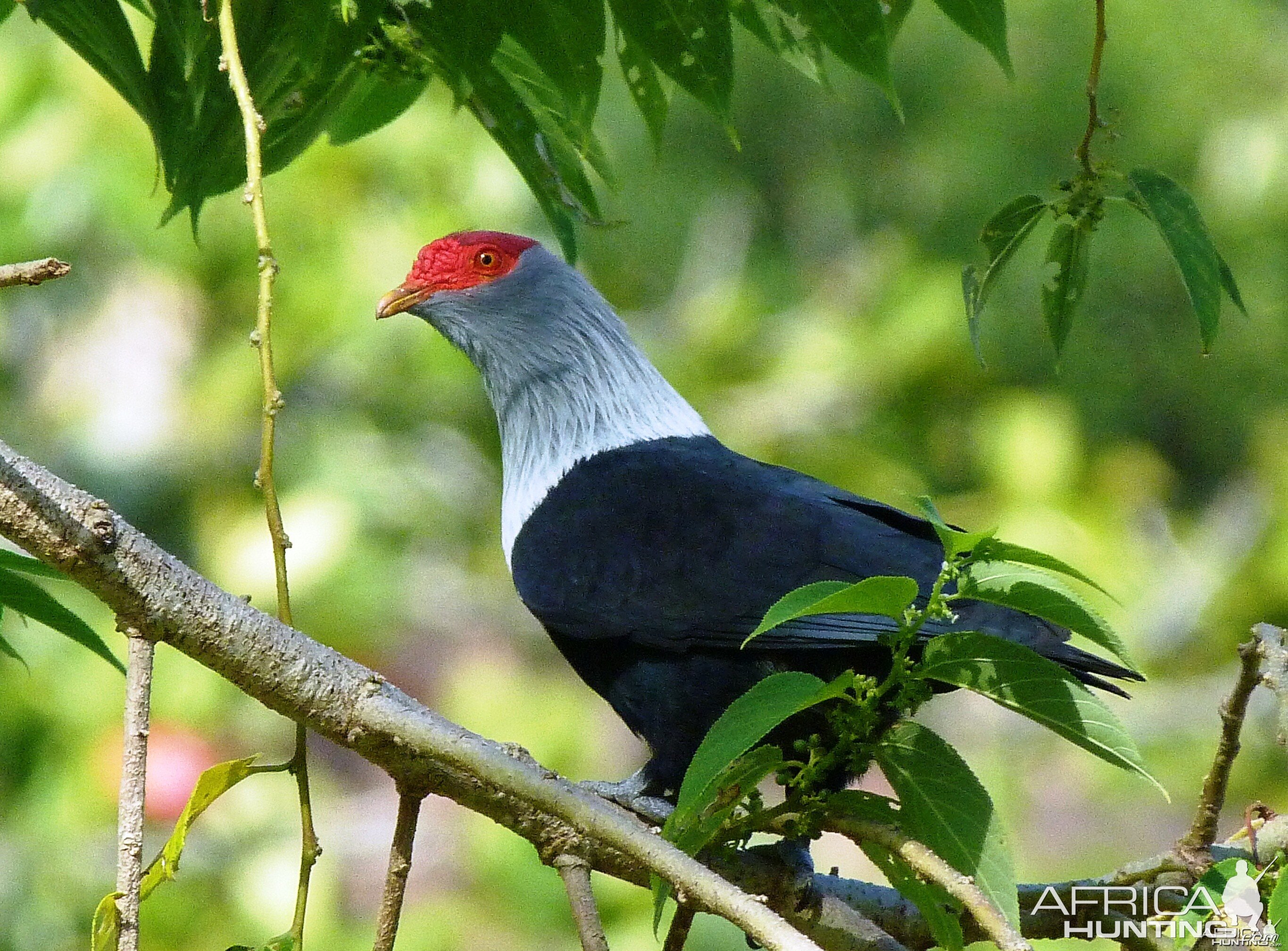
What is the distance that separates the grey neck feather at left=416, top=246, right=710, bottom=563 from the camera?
314 centimetres

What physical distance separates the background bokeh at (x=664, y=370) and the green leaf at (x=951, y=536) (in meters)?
0.86

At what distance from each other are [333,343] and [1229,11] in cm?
794

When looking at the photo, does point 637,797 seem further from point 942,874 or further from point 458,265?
point 458,265

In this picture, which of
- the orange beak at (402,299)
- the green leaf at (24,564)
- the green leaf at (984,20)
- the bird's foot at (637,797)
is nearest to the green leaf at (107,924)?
the green leaf at (24,564)

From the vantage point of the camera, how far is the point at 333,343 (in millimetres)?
5359

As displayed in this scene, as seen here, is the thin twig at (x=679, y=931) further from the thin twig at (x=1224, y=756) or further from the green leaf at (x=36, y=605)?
the green leaf at (x=36, y=605)

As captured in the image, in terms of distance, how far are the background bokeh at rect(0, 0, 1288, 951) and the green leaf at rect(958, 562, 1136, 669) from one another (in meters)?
0.91

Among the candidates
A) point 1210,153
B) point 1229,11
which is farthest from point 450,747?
point 1229,11

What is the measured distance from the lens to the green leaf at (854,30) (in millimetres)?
1811

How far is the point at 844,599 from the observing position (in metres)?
1.31

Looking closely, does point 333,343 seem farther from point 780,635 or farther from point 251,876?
point 780,635

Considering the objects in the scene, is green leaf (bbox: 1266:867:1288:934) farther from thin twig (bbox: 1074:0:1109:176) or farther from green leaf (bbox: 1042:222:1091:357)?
thin twig (bbox: 1074:0:1109:176)

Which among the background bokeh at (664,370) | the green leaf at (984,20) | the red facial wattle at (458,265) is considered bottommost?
the green leaf at (984,20)

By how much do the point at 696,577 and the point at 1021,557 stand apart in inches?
46.6
